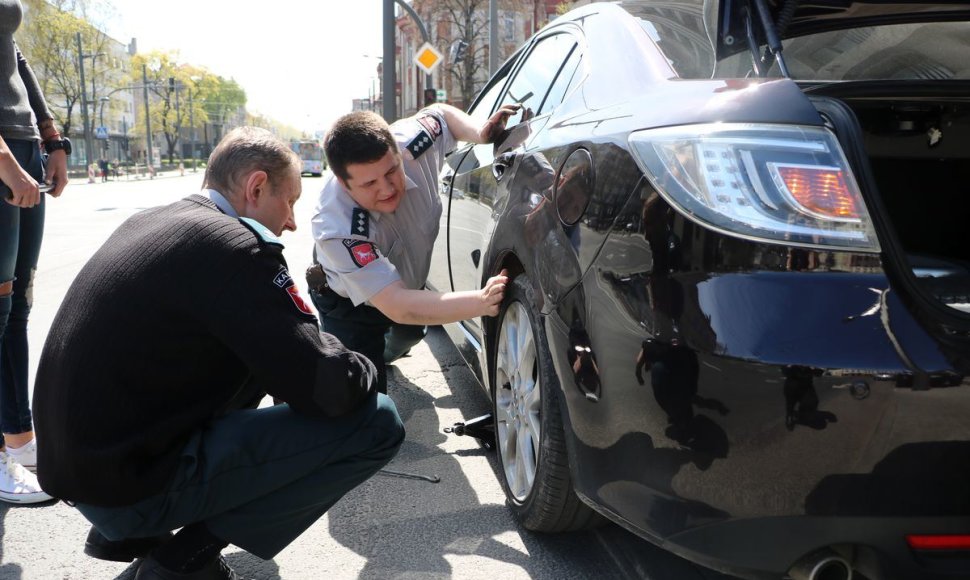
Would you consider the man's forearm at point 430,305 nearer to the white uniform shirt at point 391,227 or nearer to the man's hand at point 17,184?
the white uniform shirt at point 391,227

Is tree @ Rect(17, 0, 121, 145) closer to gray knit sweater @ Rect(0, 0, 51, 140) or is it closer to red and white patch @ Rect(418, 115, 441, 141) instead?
gray knit sweater @ Rect(0, 0, 51, 140)

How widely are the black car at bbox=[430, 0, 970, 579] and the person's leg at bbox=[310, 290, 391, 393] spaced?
115cm

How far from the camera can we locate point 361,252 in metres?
2.55

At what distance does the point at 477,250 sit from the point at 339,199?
1.66 feet

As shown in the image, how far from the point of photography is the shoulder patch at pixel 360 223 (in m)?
2.62

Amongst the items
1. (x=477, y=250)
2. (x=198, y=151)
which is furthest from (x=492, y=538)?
(x=198, y=151)

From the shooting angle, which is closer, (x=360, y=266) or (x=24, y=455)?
(x=360, y=266)

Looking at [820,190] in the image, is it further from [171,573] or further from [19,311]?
[19,311]

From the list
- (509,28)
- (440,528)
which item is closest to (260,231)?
(440,528)

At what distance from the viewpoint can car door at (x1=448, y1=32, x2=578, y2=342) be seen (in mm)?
2516

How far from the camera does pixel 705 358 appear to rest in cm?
139

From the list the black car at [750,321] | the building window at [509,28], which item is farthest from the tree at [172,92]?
the black car at [750,321]

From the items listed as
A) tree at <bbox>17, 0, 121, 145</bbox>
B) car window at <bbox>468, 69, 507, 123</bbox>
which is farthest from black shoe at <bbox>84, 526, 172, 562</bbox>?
tree at <bbox>17, 0, 121, 145</bbox>

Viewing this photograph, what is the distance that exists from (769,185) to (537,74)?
1644 mm
